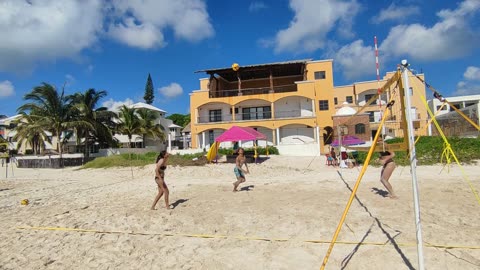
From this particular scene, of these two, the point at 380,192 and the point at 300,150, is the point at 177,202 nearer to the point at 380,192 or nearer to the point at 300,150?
the point at 380,192

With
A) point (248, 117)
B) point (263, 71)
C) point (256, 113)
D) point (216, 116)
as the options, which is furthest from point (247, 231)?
point (263, 71)

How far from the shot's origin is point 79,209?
25.8ft

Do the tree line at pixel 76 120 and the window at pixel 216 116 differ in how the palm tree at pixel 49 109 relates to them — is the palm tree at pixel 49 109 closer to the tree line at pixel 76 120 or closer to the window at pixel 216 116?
the tree line at pixel 76 120

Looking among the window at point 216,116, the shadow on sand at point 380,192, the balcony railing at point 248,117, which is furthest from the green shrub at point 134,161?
the shadow on sand at point 380,192

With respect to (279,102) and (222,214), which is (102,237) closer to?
(222,214)

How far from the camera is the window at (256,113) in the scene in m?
31.8

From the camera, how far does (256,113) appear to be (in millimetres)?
32000

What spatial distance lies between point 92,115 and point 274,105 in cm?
1881

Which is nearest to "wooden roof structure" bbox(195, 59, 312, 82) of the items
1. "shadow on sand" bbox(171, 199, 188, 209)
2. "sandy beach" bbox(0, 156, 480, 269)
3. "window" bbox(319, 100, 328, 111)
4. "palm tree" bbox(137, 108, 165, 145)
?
"window" bbox(319, 100, 328, 111)

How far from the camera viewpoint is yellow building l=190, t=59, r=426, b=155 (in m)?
29.5

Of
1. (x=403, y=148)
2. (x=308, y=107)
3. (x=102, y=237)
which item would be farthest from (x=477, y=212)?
(x=308, y=107)

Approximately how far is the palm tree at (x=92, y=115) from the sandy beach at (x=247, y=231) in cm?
2100

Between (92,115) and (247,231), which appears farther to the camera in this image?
(92,115)

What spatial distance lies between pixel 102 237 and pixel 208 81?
3033cm
